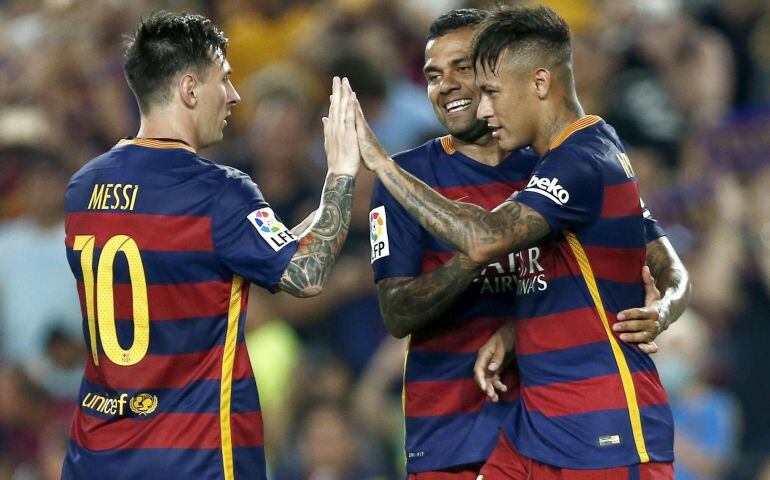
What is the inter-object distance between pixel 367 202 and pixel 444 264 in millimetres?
3368

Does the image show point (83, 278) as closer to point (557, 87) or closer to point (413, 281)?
point (413, 281)

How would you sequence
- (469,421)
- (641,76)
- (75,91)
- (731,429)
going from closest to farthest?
(469,421)
(731,429)
(641,76)
(75,91)

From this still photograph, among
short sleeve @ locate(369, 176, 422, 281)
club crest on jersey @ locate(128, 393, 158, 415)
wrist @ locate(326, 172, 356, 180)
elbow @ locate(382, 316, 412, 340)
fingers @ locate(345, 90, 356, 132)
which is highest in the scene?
fingers @ locate(345, 90, 356, 132)

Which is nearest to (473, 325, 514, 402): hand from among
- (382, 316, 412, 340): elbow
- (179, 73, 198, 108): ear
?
(382, 316, 412, 340): elbow

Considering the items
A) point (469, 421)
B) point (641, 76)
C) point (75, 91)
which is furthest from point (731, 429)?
point (75, 91)

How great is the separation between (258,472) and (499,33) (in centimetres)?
180

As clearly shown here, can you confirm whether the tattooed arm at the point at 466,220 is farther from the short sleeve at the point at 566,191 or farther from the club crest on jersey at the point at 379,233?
the club crest on jersey at the point at 379,233

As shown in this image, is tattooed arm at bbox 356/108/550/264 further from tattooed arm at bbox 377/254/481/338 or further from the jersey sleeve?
the jersey sleeve

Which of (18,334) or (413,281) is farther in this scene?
(18,334)

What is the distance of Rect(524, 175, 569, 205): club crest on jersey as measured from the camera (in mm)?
4398

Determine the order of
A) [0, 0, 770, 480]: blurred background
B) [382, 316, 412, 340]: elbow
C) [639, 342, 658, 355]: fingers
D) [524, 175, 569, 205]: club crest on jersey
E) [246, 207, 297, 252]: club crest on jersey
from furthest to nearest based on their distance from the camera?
[0, 0, 770, 480]: blurred background
[382, 316, 412, 340]: elbow
[246, 207, 297, 252]: club crest on jersey
[639, 342, 658, 355]: fingers
[524, 175, 569, 205]: club crest on jersey

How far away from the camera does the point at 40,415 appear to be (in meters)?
8.91

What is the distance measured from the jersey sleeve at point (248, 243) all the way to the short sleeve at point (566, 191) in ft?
2.79

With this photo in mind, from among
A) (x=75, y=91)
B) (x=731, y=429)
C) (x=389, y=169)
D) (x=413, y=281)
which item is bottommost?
(x=731, y=429)
